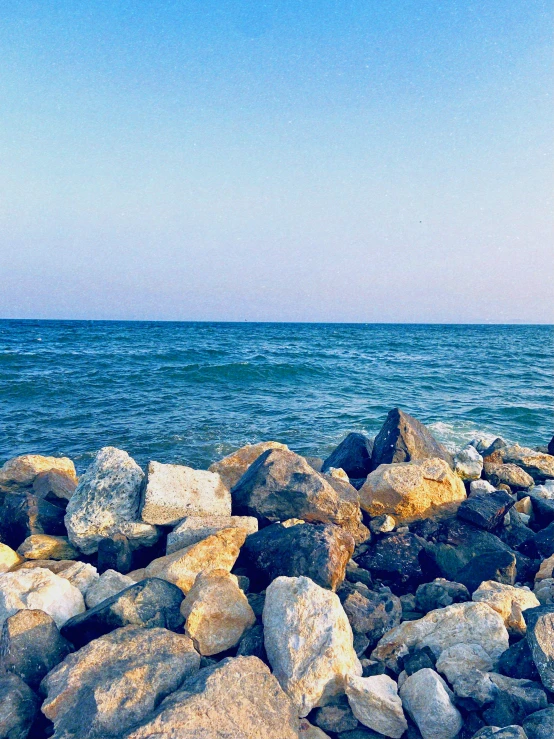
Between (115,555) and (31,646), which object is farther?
(115,555)

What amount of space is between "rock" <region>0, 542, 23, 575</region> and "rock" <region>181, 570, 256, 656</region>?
219 centimetres

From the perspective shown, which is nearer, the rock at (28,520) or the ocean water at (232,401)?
the rock at (28,520)

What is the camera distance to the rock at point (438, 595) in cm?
416

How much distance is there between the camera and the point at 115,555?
15.6 feet

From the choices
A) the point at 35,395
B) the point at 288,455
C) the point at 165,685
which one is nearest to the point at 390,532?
the point at 288,455

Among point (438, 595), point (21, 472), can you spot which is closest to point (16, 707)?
point (438, 595)

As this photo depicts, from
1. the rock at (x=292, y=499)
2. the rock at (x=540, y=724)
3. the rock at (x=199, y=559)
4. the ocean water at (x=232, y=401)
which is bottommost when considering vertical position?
the ocean water at (x=232, y=401)

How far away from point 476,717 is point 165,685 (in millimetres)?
1750

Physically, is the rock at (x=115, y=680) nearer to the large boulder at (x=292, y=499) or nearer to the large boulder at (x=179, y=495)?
the large boulder at (x=179, y=495)

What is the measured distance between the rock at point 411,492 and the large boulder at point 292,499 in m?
0.58

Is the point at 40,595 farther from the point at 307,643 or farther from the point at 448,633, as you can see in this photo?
the point at 448,633

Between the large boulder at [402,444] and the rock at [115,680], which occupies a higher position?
the large boulder at [402,444]

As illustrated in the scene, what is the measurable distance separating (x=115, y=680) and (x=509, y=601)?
9.22ft

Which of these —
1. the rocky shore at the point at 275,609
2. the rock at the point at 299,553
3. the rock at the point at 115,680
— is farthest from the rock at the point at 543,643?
the rock at the point at 115,680
